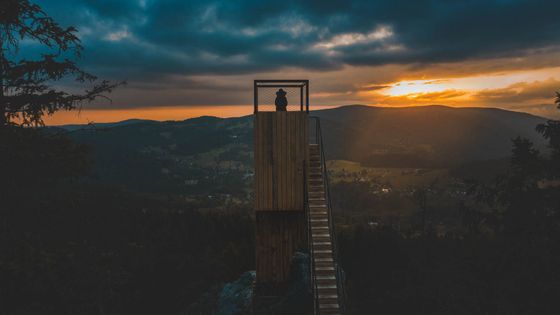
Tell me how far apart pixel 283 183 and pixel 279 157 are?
1072mm

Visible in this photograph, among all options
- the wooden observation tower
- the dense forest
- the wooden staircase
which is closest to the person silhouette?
the wooden observation tower

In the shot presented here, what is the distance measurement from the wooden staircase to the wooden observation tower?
0.04 meters

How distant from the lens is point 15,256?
12.6m

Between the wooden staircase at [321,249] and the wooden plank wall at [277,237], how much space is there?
5.71 feet

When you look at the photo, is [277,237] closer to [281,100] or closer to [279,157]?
[279,157]

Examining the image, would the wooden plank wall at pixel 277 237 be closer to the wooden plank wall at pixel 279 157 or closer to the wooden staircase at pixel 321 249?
the wooden plank wall at pixel 279 157

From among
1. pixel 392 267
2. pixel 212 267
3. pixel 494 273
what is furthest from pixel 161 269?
pixel 494 273

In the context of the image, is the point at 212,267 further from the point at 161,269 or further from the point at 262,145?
the point at 262,145

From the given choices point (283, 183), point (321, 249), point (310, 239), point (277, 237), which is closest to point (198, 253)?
point (277, 237)

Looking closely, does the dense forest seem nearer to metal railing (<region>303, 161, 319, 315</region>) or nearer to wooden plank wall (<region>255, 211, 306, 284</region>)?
wooden plank wall (<region>255, 211, 306, 284</region>)

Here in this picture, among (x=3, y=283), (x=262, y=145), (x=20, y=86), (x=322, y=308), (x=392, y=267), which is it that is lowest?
(x=392, y=267)

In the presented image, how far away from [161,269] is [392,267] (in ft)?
76.9

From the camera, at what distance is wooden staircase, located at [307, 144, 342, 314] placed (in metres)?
13.2

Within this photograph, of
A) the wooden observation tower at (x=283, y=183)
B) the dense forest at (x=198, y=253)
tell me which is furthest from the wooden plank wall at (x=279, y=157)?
the dense forest at (x=198, y=253)
